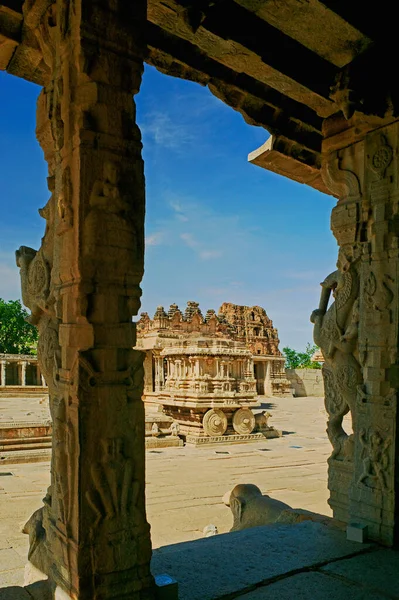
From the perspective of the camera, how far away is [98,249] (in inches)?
102

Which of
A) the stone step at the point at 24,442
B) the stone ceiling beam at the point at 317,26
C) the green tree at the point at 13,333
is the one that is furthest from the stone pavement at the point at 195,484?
the green tree at the point at 13,333

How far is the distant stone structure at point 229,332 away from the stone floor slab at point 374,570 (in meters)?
19.9

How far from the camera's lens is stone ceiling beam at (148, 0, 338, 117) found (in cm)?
357

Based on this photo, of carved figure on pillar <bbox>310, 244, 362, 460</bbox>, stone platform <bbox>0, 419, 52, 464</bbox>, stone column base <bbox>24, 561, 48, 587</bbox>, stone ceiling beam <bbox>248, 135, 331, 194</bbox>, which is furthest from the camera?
stone platform <bbox>0, 419, 52, 464</bbox>

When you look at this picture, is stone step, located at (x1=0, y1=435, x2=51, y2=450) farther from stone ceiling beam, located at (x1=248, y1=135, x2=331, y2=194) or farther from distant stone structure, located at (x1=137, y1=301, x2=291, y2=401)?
distant stone structure, located at (x1=137, y1=301, x2=291, y2=401)

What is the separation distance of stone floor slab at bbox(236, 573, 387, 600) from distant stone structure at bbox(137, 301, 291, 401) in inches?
797

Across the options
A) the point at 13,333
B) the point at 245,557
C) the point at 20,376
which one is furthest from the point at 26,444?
the point at 13,333

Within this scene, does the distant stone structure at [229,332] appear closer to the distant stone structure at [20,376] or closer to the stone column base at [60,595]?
the distant stone structure at [20,376]

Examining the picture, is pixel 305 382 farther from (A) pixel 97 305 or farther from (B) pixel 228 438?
(A) pixel 97 305

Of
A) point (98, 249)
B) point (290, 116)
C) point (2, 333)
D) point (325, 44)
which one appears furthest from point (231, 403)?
point (2, 333)

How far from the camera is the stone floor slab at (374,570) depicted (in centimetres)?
318

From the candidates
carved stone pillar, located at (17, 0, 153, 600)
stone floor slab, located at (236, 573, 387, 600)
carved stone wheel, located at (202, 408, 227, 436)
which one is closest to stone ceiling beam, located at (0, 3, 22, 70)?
carved stone pillar, located at (17, 0, 153, 600)

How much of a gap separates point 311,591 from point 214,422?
1161 cm

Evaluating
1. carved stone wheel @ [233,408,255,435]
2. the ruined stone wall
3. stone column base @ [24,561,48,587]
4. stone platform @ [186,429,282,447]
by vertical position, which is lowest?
the ruined stone wall
